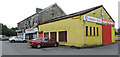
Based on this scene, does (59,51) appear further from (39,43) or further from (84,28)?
(84,28)

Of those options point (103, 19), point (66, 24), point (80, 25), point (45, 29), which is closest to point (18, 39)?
point (45, 29)

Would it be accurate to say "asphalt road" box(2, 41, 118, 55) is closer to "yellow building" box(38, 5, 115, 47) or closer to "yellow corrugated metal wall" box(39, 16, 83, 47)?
"yellow corrugated metal wall" box(39, 16, 83, 47)

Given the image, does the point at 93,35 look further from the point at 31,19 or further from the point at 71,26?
the point at 31,19

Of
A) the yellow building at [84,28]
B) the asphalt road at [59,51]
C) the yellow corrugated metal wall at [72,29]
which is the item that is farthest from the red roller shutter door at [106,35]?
the yellow corrugated metal wall at [72,29]

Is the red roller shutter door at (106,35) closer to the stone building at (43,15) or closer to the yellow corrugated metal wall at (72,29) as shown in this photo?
the yellow corrugated metal wall at (72,29)

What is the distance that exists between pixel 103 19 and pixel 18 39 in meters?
18.7

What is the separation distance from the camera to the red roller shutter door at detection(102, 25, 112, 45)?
1671cm

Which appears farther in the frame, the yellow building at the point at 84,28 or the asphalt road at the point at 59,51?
the yellow building at the point at 84,28

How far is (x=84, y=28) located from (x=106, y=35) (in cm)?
663

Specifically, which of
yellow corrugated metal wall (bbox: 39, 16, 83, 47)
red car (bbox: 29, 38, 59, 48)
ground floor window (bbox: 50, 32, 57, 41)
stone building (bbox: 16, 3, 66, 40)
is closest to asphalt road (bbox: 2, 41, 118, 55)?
red car (bbox: 29, 38, 59, 48)

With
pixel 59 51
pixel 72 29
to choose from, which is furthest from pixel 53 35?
pixel 59 51

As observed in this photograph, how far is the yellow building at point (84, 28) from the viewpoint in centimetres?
1329

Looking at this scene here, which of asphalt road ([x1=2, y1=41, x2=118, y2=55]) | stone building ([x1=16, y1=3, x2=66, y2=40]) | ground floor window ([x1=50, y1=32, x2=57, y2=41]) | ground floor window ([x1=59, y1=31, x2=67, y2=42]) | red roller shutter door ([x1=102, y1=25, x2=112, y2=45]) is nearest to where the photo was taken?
asphalt road ([x1=2, y1=41, x2=118, y2=55])

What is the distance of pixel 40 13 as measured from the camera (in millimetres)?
25656
